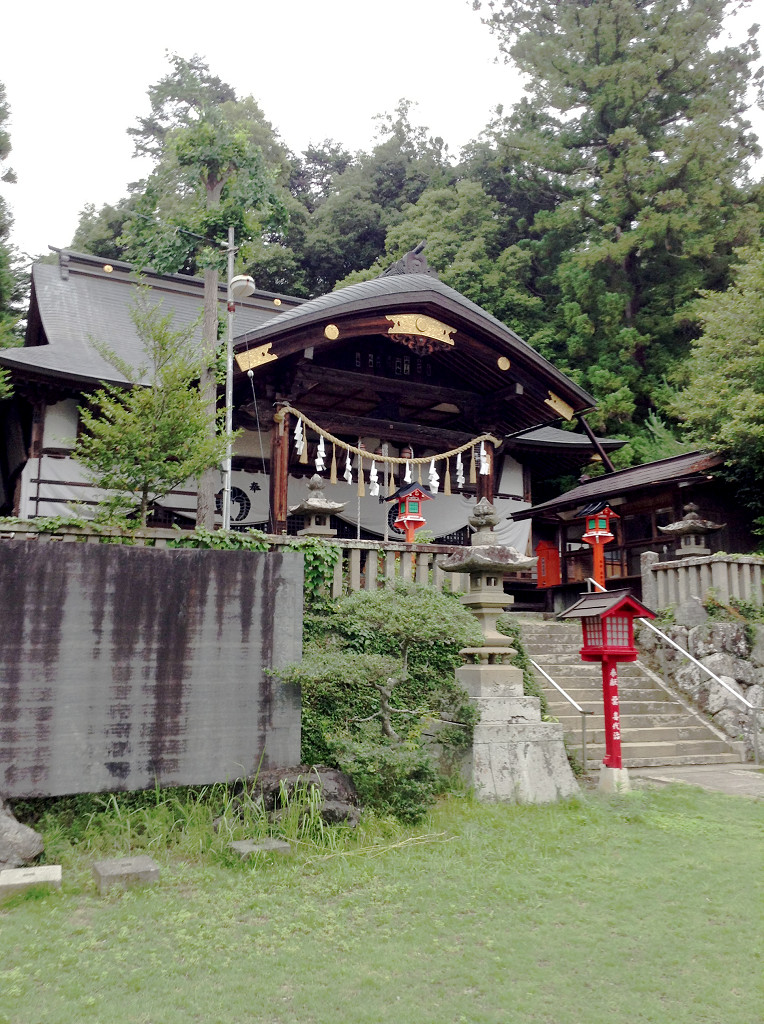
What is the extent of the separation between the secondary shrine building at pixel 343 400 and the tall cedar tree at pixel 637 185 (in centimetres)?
660

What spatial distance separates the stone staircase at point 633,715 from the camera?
949 cm

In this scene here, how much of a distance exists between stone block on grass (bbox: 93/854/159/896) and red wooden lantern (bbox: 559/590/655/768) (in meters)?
4.48

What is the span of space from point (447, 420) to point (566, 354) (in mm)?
9583

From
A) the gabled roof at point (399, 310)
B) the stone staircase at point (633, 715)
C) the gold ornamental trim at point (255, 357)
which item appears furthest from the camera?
the gabled roof at point (399, 310)

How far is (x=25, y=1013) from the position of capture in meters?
3.42

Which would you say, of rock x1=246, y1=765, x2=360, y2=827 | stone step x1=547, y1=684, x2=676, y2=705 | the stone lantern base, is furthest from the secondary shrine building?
rock x1=246, y1=765, x2=360, y2=827

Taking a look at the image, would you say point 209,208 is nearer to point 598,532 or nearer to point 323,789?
point 323,789

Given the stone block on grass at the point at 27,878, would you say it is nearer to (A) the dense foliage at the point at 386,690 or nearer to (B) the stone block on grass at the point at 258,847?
(B) the stone block on grass at the point at 258,847

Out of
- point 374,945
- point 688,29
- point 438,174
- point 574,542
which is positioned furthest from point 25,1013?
point 438,174

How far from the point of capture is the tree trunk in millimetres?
9961

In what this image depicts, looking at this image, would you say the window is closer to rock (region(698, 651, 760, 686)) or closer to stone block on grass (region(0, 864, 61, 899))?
rock (region(698, 651, 760, 686))

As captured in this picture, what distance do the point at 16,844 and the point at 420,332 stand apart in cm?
1057

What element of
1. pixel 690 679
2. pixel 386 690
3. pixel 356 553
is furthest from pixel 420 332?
pixel 386 690

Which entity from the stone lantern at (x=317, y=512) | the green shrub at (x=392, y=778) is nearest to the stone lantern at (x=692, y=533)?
the stone lantern at (x=317, y=512)
